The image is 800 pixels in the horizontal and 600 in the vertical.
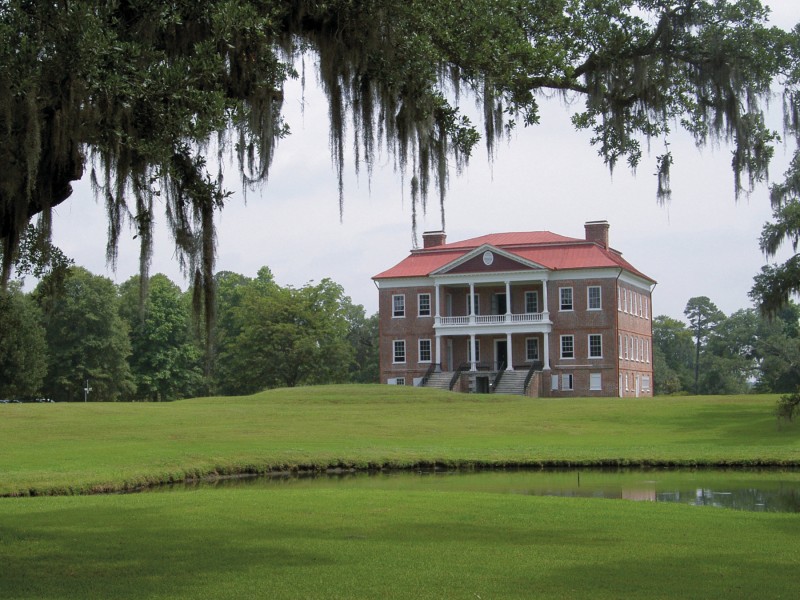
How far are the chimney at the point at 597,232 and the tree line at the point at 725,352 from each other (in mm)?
16455

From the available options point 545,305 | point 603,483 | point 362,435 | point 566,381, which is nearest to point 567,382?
point 566,381

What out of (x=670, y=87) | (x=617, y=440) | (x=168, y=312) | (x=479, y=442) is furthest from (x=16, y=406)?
(x=168, y=312)

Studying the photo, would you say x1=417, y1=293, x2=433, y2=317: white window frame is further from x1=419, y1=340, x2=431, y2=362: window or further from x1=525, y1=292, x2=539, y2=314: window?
x1=525, y1=292, x2=539, y2=314: window

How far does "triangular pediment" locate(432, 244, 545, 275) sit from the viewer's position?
57.0m

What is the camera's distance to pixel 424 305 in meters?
59.4

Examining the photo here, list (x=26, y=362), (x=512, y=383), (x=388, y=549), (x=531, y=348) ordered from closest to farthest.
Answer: (x=388, y=549) → (x=512, y=383) → (x=531, y=348) → (x=26, y=362)

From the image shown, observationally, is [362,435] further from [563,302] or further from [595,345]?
[563,302]

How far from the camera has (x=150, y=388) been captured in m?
75.5

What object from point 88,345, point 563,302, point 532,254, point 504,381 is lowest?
point 504,381

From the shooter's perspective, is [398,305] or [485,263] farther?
[398,305]

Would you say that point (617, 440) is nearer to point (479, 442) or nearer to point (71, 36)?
point (479, 442)

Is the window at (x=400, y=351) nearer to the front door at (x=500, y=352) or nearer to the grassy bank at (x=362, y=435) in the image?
the front door at (x=500, y=352)

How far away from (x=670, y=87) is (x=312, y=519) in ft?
21.8

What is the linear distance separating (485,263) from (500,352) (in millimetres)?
5295
